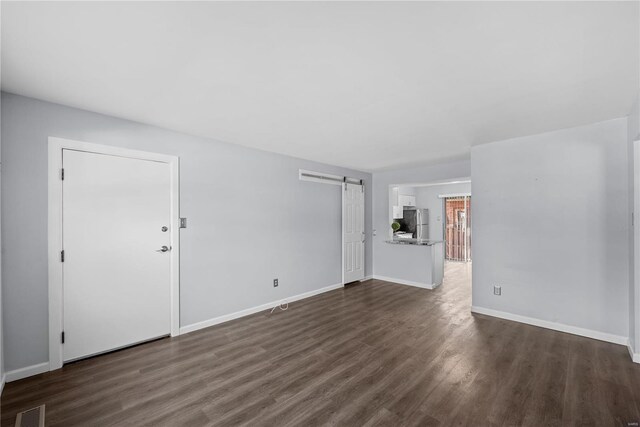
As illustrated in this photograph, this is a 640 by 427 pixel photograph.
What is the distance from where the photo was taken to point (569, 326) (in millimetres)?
3170

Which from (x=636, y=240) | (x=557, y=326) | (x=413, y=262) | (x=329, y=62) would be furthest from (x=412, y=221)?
(x=329, y=62)

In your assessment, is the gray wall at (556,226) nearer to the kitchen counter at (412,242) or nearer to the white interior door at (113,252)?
the kitchen counter at (412,242)

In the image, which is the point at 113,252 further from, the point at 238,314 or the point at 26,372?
the point at 238,314

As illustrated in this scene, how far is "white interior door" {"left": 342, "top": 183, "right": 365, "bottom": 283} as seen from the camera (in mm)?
5371

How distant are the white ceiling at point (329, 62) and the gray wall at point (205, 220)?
0.90ft

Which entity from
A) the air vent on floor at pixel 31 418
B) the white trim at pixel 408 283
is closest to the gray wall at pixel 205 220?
the white trim at pixel 408 283

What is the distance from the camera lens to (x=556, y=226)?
129 inches

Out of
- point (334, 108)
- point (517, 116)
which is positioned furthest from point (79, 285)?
point (517, 116)

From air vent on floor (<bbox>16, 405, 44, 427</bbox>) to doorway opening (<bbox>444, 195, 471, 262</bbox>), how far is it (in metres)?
9.05

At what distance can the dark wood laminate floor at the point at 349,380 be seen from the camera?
6.06ft

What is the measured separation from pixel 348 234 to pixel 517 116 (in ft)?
11.1

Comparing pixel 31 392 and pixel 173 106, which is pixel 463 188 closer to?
pixel 173 106

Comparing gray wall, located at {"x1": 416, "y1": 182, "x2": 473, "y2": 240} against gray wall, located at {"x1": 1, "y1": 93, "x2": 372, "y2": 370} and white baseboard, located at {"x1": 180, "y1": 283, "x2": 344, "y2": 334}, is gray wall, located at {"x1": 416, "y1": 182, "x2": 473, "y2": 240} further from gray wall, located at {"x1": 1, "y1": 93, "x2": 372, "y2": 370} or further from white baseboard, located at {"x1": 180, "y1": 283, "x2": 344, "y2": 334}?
white baseboard, located at {"x1": 180, "y1": 283, "x2": 344, "y2": 334}

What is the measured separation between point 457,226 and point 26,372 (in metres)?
9.47
